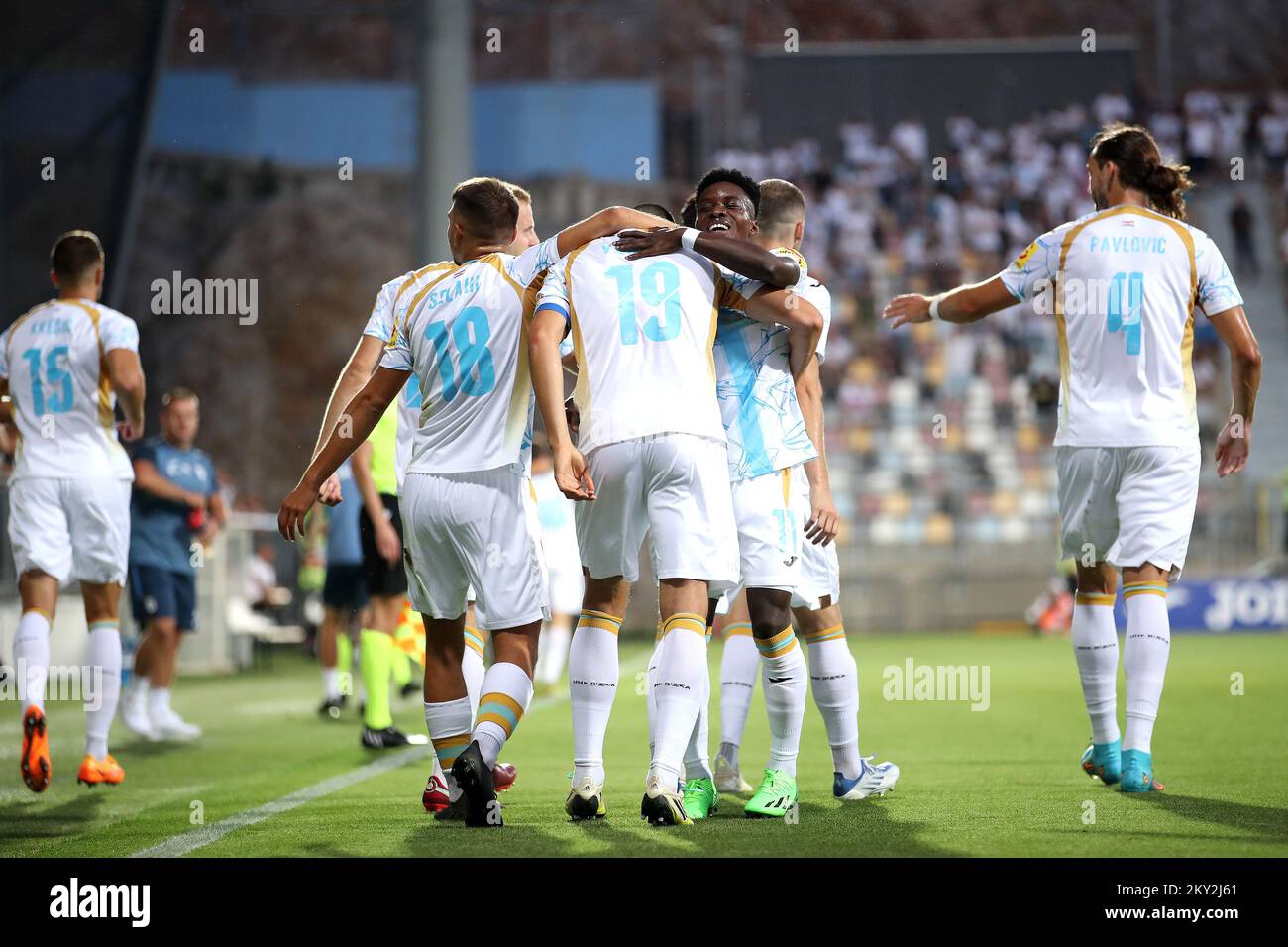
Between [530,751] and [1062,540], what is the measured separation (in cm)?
305

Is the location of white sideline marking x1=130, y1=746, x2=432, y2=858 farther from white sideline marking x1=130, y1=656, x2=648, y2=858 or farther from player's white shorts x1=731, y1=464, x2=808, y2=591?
player's white shorts x1=731, y1=464, x2=808, y2=591

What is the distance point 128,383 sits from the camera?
23.0ft

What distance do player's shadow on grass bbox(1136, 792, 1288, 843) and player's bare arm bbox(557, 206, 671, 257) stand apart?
2.49 meters

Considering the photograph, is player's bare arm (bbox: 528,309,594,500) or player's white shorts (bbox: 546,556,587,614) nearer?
player's bare arm (bbox: 528,309,594,500)

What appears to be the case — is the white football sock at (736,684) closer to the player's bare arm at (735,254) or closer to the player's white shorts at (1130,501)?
the player's white shorts at (1130,501)

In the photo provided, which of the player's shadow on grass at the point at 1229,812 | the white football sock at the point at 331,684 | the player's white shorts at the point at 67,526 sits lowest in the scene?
the white football sock at the point at 331,684

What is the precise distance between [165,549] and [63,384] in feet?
8.48

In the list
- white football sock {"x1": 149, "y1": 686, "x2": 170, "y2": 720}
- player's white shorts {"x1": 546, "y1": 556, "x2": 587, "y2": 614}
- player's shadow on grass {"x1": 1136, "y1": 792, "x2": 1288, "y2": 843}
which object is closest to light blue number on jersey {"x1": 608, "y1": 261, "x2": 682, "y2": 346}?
player's shadow on grass {"x1": 1136, "y1": 792, "x2": 1288, "y2": 843}

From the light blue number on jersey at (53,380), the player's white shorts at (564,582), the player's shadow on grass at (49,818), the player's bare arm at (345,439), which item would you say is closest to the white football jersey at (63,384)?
the light blue number on jersey at (53,380)

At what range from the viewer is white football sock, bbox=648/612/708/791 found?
5059mm

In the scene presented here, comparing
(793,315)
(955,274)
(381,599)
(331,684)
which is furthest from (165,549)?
(955,274)

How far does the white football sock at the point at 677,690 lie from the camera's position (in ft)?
16.6

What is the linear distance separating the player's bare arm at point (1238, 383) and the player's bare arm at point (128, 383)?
13.9 feet
